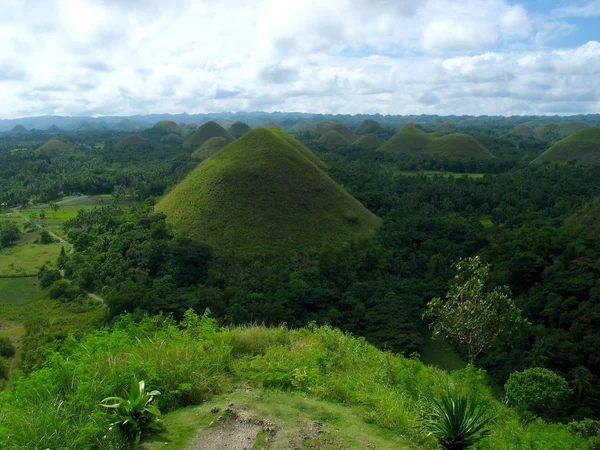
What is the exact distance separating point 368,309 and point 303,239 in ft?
→ 30.1

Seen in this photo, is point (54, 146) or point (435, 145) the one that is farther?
Answer: point (54, 146)

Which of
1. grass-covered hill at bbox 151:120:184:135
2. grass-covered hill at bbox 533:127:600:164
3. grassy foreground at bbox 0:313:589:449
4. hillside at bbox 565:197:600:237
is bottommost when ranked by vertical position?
hillside at bbox 565:197:600:237

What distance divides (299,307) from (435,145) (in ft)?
230

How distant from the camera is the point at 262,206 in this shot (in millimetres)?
31531

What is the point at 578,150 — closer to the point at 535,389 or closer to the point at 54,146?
the point at 535,389

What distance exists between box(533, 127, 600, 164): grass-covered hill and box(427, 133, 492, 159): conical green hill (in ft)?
30.5

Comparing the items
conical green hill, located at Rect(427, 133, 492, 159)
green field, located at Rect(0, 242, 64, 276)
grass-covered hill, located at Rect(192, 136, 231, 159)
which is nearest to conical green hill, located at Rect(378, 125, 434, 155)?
conical green hill, located at Rect(427, 133, 492, 159)

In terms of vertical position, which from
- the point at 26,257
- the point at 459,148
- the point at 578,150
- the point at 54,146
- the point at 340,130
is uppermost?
the point at 340,130

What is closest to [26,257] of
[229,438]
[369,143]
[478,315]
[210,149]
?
[478,315]

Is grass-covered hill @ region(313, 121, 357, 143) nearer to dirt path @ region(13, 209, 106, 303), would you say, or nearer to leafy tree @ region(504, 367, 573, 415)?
dirt path @ region(13, 209, 106, 303)

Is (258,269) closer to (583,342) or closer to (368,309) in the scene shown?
(368,309)

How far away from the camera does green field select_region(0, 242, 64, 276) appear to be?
30.0 metres

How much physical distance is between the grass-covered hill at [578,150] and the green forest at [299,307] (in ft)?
51.3

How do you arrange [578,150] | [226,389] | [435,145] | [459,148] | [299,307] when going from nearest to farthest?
[226,389]
[299,307]
[578,150]
[459,148]
[435,145]
